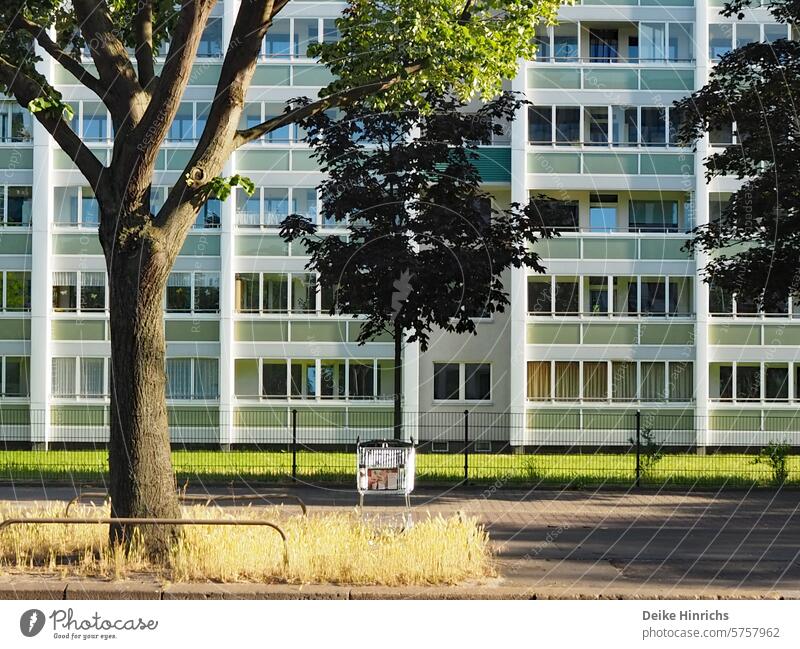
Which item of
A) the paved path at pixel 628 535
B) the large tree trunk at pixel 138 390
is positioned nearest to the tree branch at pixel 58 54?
the large tree trunk at pixel 138 390

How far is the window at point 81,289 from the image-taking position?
42594 mm

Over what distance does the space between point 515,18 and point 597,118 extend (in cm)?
2841

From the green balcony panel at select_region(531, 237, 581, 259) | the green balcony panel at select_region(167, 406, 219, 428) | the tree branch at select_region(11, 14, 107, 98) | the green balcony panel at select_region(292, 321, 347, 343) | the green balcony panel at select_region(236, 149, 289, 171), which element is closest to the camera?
the tree branch at select_region(11, 14, 107, 98)

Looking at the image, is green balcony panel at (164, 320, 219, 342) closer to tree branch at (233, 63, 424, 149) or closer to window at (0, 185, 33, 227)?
window at (0, 185, 33, 227)

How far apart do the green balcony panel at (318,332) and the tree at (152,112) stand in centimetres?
2673

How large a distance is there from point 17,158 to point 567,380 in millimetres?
21459

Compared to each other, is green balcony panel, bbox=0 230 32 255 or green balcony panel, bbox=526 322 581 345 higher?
green balcony panel, bbox=0 230 32 255

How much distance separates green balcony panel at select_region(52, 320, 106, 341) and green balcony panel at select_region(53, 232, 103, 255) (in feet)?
8.19

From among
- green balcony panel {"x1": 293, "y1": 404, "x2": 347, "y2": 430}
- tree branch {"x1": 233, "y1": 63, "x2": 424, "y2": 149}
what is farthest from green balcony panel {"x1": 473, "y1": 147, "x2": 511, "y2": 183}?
tree branch {"x1": 233, "y1": 63, "x2": 424, "y2": 149}

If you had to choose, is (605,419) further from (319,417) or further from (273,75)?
(273,75)

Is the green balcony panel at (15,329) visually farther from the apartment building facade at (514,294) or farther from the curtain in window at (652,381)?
the curtain in window at (652,381)

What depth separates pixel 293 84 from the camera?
41.3m

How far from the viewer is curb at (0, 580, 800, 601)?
10.8m

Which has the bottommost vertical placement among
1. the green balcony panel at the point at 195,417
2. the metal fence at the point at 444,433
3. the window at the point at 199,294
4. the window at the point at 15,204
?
the metal fence at the point at 444,433
